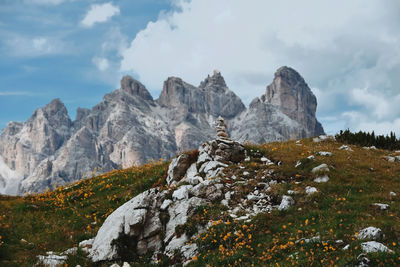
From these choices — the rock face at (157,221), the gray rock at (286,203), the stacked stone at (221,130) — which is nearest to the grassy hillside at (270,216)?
→ the gray rock at (286,203)

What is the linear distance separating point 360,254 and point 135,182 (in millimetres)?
15748

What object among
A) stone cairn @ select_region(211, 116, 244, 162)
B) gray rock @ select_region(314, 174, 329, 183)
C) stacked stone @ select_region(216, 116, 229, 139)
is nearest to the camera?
gray rock @ select_region(314, 174, 329, 183)

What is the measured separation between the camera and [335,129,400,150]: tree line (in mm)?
25781

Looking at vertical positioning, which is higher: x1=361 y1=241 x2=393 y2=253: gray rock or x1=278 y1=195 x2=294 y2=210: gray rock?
x1=278 y1=195 x2=294 y2=210: gray rock

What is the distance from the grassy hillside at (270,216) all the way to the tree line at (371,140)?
3.36m

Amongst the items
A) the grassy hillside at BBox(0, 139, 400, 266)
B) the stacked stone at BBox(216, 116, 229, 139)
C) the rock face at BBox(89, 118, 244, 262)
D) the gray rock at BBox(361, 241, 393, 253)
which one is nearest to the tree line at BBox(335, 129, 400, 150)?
the grassy hillside at BBox(0, 139, 400, 266)

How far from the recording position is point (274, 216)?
1278 cm

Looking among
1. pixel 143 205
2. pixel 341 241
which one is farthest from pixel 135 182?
pixel 341 241

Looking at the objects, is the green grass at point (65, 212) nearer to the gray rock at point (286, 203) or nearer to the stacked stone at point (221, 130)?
the stacked stone at point (221, 130)

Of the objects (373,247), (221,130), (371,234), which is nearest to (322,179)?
(371,234)

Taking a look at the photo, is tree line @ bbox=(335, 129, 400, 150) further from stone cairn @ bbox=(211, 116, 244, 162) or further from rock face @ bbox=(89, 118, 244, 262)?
rock face @ bbox=(89, 118, 244, 262)

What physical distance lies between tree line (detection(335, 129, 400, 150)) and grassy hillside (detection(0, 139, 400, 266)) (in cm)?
336

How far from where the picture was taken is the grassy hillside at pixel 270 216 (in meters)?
9.98

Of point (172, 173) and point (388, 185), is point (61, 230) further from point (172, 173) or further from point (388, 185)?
point (388, 185)
